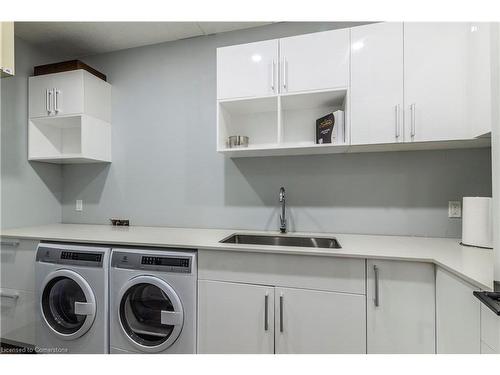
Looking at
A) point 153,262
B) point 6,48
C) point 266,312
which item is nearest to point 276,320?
point 266,312

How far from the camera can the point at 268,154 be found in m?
1.98

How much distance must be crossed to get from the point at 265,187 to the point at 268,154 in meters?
0.28

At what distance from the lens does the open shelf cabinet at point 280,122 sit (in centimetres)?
171

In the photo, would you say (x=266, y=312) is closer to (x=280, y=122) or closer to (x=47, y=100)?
(x=280, y=122)

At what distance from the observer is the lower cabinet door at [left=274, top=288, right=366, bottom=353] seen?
4.25ft

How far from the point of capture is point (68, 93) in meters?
2.14

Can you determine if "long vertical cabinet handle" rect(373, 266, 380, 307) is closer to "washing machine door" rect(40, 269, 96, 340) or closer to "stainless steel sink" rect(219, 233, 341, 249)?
"stainless steel sink" rect(219, 233, 341, 249)

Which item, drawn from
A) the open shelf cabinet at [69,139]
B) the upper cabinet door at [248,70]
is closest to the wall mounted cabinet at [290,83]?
the upper cabinet door at [248,70]

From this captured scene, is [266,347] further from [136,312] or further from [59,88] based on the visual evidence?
[59,88]

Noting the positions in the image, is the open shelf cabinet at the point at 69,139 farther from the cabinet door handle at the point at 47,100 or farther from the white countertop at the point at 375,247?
the white countertop at the point at 375,247

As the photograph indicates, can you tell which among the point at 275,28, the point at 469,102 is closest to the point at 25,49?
the point at 275,28

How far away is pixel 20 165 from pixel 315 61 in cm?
266

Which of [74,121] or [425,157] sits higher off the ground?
[74,121]

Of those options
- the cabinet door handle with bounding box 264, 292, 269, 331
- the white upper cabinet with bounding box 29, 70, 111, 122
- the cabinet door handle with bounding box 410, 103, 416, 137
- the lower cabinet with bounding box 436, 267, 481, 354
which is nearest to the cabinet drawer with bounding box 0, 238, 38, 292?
the white upper cabinet with bounding box 29, 70, 111, 122
